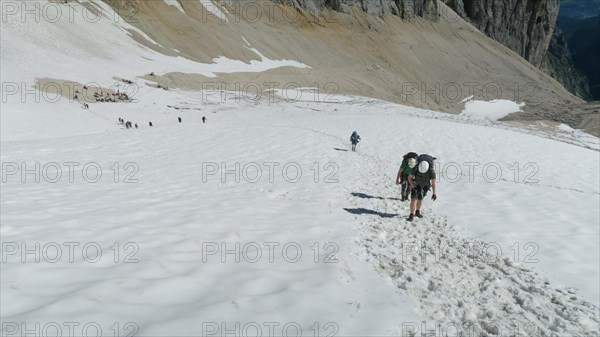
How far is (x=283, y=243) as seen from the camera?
297 inches

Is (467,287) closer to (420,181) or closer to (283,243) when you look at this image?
(283,243)

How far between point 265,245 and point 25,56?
51614 millimetres

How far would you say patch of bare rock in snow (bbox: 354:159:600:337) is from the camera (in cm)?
532

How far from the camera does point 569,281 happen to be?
7137 millimetres

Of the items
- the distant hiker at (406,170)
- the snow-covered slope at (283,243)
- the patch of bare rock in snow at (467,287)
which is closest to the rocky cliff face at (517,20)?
the snow-covered slope at (283,243)

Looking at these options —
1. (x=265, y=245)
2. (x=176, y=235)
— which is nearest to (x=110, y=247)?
(x=176, y=235)

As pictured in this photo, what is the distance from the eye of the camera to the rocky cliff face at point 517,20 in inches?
6235

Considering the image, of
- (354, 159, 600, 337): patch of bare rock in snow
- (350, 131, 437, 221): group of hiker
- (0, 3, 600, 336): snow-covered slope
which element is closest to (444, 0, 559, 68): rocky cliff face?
(0, 3, 600, 336): snow-covered slope

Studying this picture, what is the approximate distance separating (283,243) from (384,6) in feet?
416

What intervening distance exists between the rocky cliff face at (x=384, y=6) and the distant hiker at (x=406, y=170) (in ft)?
343

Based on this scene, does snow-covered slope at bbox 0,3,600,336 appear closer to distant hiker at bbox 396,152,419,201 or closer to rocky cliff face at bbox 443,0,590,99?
distant hiker at bbox 396,152,419,201

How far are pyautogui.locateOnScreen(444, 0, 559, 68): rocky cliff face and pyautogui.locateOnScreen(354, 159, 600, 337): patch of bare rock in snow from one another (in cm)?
16930

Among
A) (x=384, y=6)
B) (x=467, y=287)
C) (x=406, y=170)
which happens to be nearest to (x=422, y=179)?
(x=406, y=170)

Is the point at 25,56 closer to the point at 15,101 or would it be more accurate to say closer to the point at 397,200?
the point at 15,101
